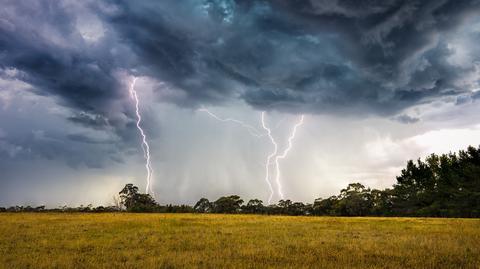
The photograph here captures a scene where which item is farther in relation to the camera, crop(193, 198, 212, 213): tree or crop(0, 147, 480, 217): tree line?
crop(193, 198, 212, 213): tree

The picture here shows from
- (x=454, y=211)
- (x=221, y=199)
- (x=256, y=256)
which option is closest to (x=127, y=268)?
(x=256, y=256)

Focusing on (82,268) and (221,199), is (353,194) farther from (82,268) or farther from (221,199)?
(82,268)

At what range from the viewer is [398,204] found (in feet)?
283

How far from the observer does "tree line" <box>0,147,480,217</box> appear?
236 feet

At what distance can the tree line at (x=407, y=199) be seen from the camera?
71938 mm

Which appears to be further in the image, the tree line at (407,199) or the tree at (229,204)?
the tree at (229,204)

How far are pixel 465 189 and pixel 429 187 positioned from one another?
1583 centimetres

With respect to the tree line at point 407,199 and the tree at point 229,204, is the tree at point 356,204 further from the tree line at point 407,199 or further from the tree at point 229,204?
the tree at point 229,204

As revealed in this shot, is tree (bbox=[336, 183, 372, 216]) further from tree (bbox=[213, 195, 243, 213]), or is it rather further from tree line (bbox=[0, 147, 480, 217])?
tree (bbox=[213, 195, 243, 213])

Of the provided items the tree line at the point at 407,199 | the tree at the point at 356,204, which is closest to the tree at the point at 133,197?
the tree line at the point at 407,199

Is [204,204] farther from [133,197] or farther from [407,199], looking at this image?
[407,199]

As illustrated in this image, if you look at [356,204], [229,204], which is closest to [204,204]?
[229,204]

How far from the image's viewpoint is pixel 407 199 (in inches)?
3413

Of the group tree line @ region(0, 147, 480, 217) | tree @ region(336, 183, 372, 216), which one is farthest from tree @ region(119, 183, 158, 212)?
tree @ region(336, 183, 372, 216)
